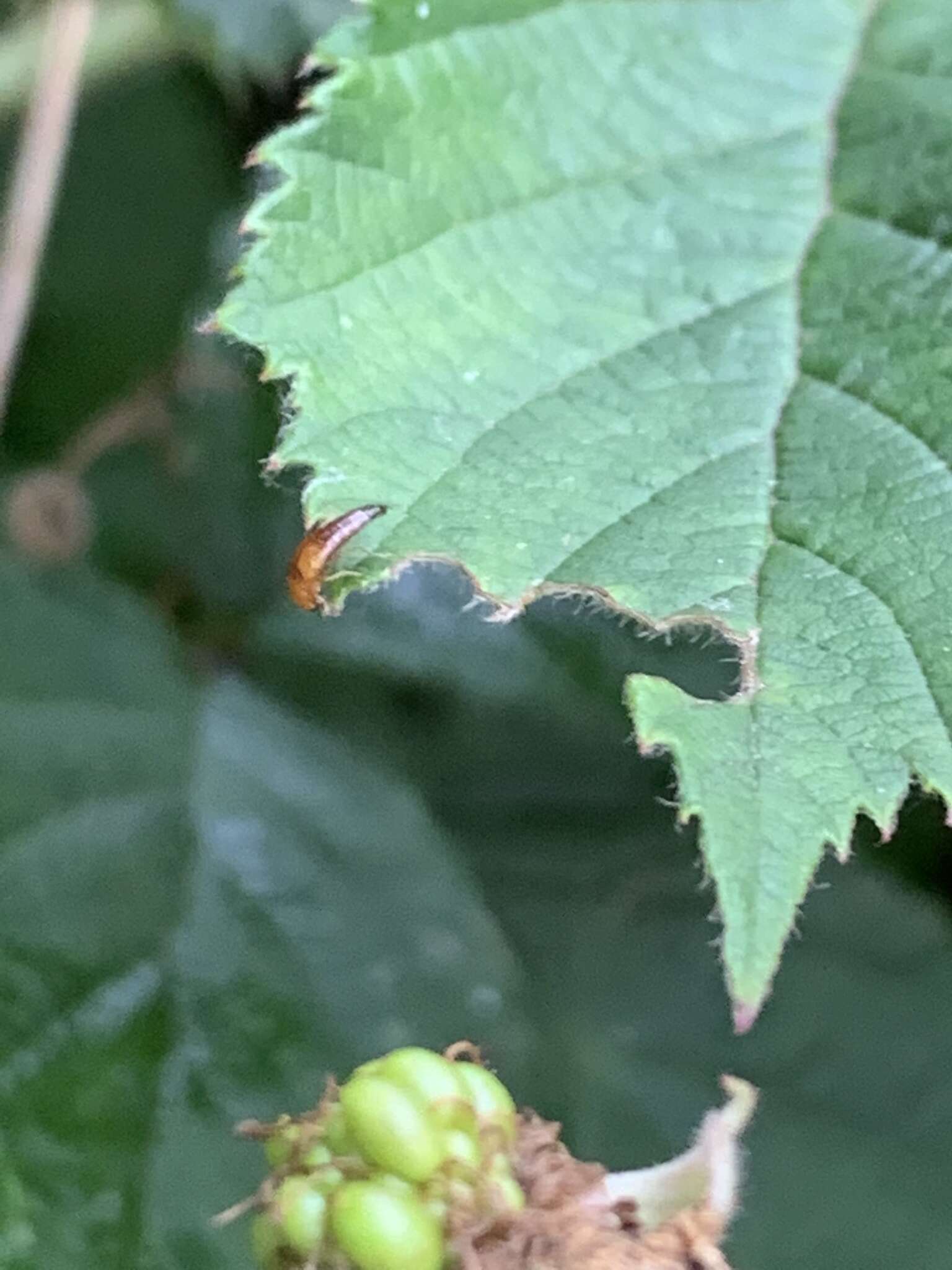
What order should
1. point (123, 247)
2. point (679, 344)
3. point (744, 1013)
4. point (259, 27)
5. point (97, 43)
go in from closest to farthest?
point (744, 1013)
point (679, 344)
point (259, 27)
point (97, 43)
point (123, 247)

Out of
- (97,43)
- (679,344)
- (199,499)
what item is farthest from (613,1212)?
(97,43)

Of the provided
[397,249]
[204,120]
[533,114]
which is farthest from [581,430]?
[204,120]

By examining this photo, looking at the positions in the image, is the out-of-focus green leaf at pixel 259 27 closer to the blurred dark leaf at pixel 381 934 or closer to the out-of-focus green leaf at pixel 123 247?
the out-of-focus green leaf at pixel 123 247

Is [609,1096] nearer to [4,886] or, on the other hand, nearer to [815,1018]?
[815,1018]

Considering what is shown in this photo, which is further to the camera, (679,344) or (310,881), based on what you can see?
(310,881)

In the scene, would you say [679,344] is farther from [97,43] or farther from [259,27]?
[97,43]

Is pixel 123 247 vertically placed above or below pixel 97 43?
below

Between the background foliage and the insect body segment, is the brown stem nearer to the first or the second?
the background foliage
